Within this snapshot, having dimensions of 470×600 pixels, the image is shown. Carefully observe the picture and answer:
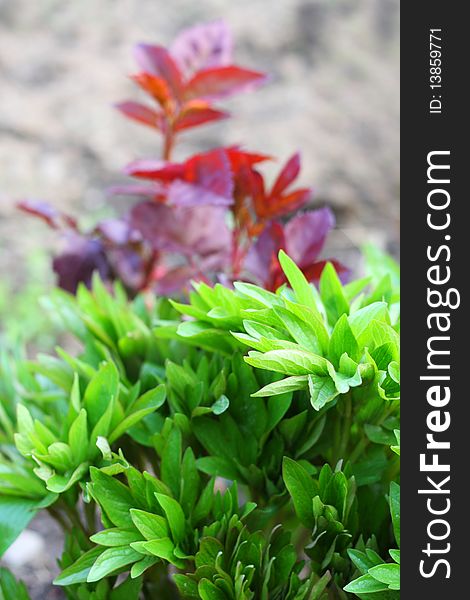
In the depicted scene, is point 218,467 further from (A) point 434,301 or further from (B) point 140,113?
(B) point 140,113

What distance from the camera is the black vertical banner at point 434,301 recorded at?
2.77ft

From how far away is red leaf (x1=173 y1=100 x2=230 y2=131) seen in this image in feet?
5.11

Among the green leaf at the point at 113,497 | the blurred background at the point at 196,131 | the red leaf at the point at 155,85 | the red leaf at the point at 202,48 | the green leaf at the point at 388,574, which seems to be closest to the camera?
the green leaf at the point at 388,574

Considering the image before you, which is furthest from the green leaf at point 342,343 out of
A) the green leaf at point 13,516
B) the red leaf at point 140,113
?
the red leaf at point 140,113

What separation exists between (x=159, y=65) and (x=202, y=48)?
0.44ft

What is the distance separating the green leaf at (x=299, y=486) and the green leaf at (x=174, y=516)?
0.46 ft

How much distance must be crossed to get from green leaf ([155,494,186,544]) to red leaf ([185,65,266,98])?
940 millimetres

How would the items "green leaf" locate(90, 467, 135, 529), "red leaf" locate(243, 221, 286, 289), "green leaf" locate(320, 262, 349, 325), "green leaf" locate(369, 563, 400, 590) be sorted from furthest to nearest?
"red leaf" locate(243, 221, 286, 289) → "green leaf" locate(320, 262, 349, 325) → "green leaf" locate(90, 467, 135, 529) → "green leaf" locate(369, 563, 400, 590)

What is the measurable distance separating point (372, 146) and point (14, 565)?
7.22 ft

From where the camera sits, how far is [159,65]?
5.19 ft

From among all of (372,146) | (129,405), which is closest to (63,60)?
(372,146)

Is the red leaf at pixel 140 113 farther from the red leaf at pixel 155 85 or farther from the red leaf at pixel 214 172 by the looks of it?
the red leaf at pixel 214 172

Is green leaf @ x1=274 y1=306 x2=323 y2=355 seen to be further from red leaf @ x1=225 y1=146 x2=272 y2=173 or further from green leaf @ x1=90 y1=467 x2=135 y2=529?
red leaf @ x1=225 y1=146 x2=272 y2=173

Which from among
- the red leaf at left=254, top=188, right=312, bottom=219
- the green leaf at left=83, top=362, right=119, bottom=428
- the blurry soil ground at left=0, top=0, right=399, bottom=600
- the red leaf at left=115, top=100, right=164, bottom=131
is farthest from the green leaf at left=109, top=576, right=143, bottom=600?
the blurry soil ground at left=0, top=0, right=399, bottom=600
